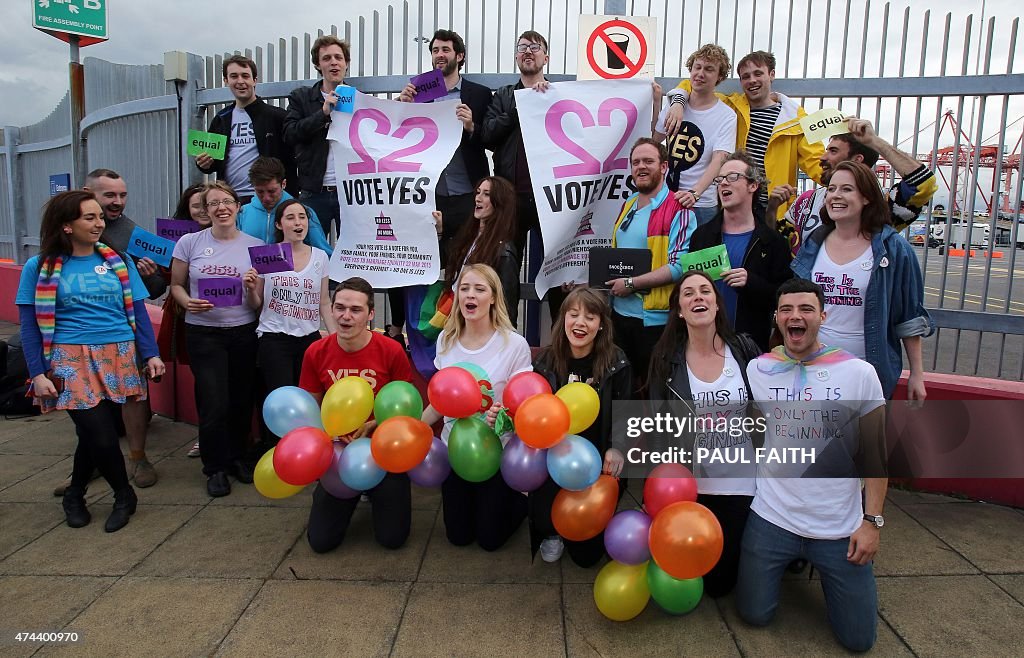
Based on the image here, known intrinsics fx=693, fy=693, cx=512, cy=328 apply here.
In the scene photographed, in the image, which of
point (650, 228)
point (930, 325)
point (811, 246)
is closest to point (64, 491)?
point (650, 228)

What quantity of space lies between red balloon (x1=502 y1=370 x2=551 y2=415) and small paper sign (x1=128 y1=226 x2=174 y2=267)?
2784 millimetres

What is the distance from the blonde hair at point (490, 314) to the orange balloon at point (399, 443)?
2.15 feet

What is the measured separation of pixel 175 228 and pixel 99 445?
166cm

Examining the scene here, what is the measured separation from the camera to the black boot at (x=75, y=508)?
13.3ft

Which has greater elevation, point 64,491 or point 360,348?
point 360,348

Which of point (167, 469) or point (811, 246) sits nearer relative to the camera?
point (811, 246)

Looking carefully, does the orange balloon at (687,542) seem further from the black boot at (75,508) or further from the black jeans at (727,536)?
the black boot at (75,508)

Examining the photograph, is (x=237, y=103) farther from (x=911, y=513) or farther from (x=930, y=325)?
(x=911, y=513)

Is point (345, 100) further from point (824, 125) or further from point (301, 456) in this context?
point (824, 125)

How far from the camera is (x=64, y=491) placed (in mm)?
4465

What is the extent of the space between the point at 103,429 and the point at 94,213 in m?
1.26

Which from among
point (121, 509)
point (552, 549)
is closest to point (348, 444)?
point (552, 549)

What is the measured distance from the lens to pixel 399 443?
11.1 feet

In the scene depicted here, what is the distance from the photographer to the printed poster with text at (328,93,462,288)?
488 cm
